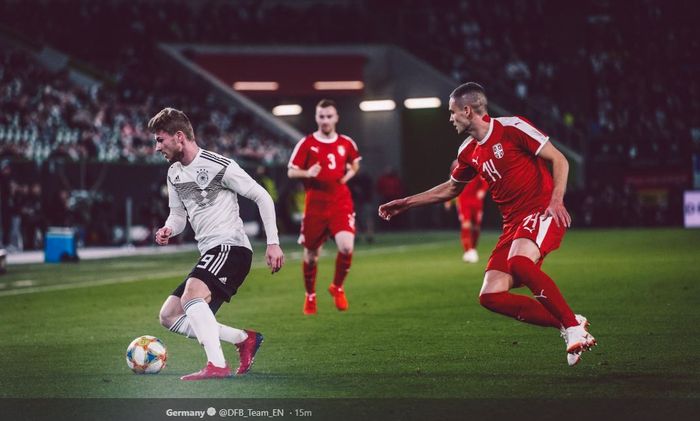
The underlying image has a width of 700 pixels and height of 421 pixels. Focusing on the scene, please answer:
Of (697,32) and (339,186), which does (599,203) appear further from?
(339,186)

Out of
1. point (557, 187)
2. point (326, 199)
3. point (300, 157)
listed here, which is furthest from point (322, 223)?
point (557, 187)

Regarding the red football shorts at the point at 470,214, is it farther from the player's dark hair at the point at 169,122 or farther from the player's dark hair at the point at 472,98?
the player's dark hair at the point at 169,122

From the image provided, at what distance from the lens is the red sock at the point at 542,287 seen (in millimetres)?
8453

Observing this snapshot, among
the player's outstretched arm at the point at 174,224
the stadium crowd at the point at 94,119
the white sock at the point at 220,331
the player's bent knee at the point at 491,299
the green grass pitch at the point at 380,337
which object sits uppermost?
the stadium crowd at the point at 94,119

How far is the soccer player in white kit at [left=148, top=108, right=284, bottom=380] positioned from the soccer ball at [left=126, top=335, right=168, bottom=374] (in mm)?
238

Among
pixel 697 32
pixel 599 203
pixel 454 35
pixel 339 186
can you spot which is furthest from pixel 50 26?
pixel 339 186

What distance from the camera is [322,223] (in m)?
13.5

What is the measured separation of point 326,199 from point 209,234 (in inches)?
202

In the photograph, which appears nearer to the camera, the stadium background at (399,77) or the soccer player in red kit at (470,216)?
the soccer player in red kit at (470,216)

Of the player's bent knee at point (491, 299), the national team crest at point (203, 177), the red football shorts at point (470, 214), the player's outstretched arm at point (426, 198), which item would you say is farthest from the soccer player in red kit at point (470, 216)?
the national team crest at point (203, 177)

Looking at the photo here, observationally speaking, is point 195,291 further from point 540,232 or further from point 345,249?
point 345,249

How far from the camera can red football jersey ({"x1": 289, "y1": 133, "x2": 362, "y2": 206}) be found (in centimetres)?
1343

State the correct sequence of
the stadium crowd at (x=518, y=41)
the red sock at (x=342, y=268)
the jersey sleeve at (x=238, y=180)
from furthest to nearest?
the stadium crowd at (x=518, y=41), the red sock at (x=342, y=268), the jersey sleeve at (x=238, y=180)

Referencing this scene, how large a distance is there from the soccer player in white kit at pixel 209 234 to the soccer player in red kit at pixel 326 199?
4.87 metres
